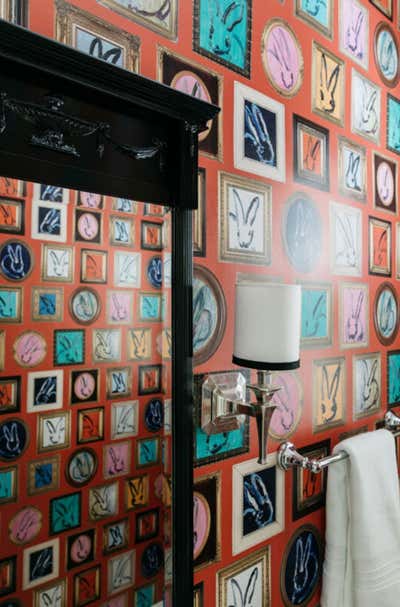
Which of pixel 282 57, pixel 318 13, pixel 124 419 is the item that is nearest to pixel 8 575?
pixel 124 419

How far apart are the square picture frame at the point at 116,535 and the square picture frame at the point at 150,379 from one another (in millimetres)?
214

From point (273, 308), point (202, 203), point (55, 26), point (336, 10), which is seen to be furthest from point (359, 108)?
point (55, 26)

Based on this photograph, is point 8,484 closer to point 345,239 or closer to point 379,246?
point 345,239

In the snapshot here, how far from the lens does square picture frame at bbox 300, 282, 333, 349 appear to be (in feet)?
3.98

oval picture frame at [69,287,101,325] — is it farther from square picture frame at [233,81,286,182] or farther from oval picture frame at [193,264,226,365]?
square picture frame at [233,81,286,182]

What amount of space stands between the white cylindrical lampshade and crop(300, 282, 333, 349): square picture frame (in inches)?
12.7

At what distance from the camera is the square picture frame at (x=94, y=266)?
2.29 ft

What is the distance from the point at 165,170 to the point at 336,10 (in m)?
0.95

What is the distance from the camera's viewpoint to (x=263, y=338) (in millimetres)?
877

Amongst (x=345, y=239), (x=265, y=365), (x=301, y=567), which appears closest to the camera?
(x=265, y=365)

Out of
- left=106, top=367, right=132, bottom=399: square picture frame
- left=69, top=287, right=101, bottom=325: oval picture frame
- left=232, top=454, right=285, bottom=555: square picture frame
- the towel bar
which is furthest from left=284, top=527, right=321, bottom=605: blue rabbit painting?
left=69, top=287, right=101, bottom=325: oval picture frame

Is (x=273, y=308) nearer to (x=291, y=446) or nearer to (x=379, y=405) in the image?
(x=291, y=446)

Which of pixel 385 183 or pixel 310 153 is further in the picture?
pixel 385 183

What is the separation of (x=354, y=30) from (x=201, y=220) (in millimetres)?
944
